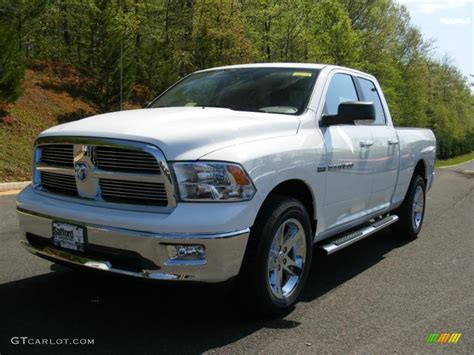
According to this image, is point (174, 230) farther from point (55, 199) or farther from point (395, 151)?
point (395, 151)

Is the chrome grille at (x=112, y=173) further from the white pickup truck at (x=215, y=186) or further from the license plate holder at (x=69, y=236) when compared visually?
the license plate holder at (x=69, y=236)

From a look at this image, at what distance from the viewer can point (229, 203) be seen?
3305 mm

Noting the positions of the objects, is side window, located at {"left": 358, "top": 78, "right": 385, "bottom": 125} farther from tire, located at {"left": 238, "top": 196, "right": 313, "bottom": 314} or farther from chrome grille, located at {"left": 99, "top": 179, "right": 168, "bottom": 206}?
chrome grille, located at {"left": 99, "top": 179, "right": 168, "bottom": 206}

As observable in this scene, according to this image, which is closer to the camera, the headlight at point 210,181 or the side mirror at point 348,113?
the headlight at point 210,181

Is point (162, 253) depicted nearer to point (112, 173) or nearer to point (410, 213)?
point (112, 173)

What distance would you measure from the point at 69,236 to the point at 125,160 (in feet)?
2.14

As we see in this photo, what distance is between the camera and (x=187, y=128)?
3529 mm

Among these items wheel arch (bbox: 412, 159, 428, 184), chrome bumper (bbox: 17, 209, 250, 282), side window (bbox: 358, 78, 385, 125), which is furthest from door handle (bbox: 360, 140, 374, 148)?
chrome bumper (bbox: 17, 209, 250, 282)

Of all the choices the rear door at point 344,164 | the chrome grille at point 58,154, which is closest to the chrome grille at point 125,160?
the chrome grille at point 58,154

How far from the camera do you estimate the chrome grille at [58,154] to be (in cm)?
368

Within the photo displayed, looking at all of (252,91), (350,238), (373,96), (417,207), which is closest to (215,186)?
(252,91)

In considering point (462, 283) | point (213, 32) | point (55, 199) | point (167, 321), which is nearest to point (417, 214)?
point (462, 283)

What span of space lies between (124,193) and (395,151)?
136 inches

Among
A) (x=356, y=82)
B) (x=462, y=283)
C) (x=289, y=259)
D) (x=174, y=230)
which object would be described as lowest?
(x=462, y=283)
